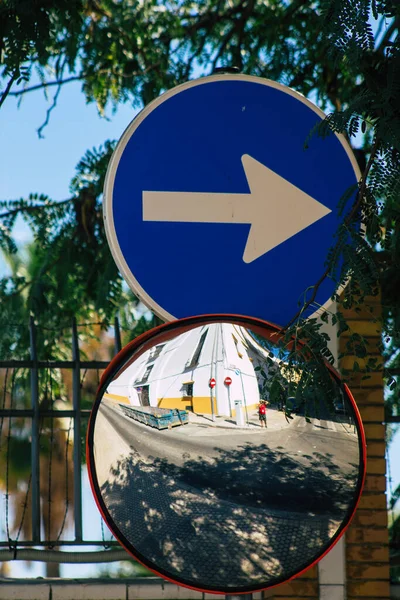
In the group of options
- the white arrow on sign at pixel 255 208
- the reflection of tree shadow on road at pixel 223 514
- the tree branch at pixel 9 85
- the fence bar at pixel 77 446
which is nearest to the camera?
the reflection of tree shadow on road at pixel 223 514

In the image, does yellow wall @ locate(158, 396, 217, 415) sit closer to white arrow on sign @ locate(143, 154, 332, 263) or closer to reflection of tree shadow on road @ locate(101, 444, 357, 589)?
reflection of tree shadow on road @ locate(101, 444, 357, 589)

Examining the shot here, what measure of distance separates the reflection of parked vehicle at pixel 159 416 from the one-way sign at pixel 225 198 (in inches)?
12.4

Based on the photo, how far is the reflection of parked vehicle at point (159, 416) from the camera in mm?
1506

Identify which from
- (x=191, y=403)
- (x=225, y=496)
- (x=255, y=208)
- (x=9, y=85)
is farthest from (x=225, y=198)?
(x=9, y=85)

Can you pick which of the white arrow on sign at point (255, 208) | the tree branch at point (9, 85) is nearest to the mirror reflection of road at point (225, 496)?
the white arrow on sign at point (255, 208)

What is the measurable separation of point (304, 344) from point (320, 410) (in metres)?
0.13

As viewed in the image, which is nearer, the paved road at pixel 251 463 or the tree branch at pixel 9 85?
the paved road at pixel 251 463

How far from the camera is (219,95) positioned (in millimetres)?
1883

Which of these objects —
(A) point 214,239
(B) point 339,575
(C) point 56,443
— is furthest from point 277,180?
(C) point 56,443

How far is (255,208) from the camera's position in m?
1.81

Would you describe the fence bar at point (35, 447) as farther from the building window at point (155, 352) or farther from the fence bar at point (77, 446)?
the building window at point (155, 352)

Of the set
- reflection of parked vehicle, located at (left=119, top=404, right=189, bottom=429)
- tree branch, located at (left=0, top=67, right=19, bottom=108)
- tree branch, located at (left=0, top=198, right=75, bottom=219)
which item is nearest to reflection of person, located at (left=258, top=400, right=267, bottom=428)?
reflection of parked vehicle, located at (left=119, top=404, right=189, bottom=429)

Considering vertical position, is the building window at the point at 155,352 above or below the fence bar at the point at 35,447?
above

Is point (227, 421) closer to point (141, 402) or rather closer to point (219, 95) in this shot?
point (141, 402)
